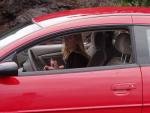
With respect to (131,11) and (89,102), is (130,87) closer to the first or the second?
(89,102)

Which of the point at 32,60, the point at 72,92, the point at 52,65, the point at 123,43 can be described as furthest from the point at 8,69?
the point at 123,43

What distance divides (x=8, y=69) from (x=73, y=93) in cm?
65

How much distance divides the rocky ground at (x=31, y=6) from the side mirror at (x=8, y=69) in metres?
7.17

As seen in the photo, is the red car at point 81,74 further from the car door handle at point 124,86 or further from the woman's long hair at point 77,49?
the woman's long hair at point 77,49

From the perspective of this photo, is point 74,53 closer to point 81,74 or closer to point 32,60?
point 32,60

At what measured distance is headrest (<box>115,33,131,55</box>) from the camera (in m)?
4.94

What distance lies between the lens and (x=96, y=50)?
5.25 m

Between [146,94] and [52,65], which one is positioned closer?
[146,94]

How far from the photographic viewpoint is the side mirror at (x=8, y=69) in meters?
4.52

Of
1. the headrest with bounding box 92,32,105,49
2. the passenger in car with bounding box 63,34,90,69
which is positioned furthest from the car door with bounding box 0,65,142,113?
the headrest with bounding box 92,32,105,49

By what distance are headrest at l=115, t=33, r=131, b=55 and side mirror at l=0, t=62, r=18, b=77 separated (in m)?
1.14

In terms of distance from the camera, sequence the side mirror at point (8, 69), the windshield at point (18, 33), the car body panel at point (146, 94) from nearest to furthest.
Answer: the side mirror at point (8, 69), the car body panel at point (146, 94), the windshield at point (18, 33)

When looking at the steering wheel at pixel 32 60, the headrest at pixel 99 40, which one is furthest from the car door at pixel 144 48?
the steering wheel at pixel 32 60

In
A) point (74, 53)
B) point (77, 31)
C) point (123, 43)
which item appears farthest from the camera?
point (74, 53)
